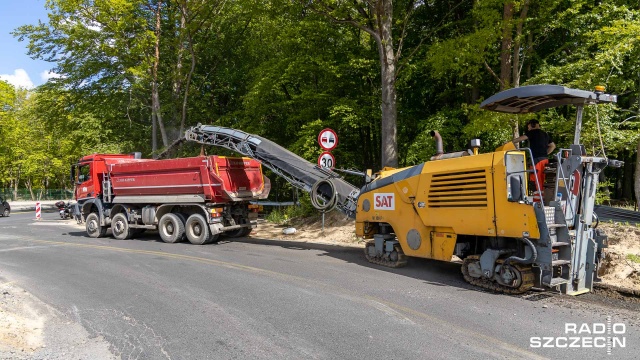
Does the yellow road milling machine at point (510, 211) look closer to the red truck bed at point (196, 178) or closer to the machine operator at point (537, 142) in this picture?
the machine operator at point (537, 142)

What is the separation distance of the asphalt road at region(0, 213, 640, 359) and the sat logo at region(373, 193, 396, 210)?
1.24 meters

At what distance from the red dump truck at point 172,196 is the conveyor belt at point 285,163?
0.81 metres

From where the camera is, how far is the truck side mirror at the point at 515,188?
20.7ft

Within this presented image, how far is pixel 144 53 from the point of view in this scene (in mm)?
24266

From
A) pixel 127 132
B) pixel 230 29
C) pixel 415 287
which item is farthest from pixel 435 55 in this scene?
pixel 127 132

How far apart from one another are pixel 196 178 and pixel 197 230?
1.62 metres

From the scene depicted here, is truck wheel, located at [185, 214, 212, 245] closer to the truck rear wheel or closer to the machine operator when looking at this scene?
the truck rear wheel

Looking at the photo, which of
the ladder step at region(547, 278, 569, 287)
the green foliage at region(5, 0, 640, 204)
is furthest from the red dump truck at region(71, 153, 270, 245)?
the ladder step at region(547, 278, 569, 287)

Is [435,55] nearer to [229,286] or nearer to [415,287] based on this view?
[415,287]

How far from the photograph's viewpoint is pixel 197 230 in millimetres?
13297

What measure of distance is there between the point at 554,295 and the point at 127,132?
31.2 meters

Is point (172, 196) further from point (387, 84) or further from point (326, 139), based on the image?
point (387, 84)

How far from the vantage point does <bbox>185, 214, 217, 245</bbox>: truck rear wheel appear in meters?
12.9

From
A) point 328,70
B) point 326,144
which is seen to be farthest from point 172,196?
point 328,70
